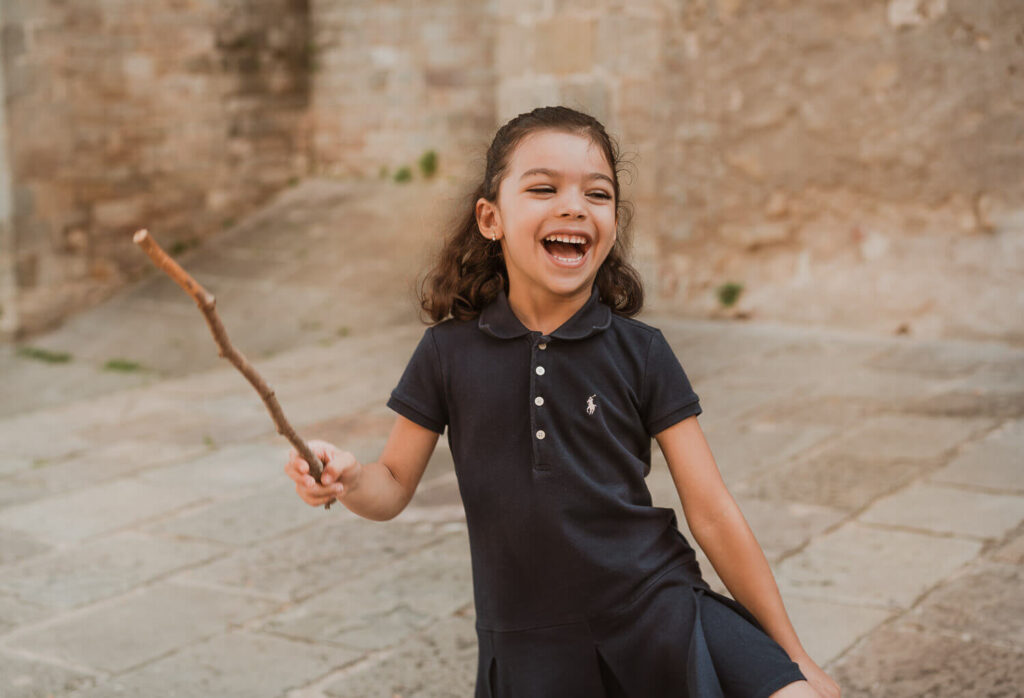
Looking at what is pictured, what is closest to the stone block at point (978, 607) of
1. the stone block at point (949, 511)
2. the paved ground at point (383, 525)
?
the paved ground at point (383, 525)

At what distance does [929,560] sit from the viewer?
2861 millimetres

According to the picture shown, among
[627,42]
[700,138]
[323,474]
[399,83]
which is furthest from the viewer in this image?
[399,83]

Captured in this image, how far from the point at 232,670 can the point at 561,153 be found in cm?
143

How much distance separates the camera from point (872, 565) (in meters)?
2.86

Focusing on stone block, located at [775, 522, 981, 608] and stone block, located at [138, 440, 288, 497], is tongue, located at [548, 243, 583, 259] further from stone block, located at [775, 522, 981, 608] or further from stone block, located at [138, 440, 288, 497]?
stone block, located at [138, 440, 288, 497]

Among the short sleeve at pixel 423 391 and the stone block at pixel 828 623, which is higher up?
the short sleeve at pixel 423 391

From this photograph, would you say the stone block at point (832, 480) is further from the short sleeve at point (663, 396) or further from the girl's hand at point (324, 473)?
the girl's hand at point (324, 473)

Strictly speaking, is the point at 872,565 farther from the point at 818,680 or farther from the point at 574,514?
the point at 574,514

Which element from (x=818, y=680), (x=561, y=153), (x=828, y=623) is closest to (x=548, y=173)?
(x=561, y=153)

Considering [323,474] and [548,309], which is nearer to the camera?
[323,474]

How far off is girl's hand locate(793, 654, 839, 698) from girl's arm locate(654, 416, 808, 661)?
26 mm

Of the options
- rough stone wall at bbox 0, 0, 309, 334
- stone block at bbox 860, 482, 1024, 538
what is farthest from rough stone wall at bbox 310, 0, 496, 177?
stone block at bbox 860, 482, 1024, 538

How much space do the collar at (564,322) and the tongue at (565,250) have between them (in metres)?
0.07

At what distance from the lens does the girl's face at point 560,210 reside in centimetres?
158
